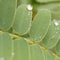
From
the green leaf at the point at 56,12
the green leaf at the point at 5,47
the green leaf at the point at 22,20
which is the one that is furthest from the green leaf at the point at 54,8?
the green leaf at the point at 5,47

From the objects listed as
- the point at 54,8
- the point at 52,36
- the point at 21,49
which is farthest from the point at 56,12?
the point at 21,49

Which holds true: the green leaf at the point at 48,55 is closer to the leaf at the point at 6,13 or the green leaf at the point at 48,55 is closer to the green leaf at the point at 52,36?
Result: the green leaf at the point at 52,36

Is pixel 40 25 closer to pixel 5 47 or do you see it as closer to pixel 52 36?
→ pixel 52 36

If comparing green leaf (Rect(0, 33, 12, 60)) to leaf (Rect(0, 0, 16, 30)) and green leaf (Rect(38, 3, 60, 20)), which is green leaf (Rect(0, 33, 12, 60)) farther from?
green leaf (Rect(38, 3, 60, 20))

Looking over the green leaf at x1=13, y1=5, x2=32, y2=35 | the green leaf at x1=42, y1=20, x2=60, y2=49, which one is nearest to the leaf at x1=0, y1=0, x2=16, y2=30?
the green leaf at x1=13, y1=5, x2=32, y2=35

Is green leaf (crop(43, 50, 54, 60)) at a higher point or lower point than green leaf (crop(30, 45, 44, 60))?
lower

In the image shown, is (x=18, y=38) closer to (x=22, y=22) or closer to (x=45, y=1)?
(x=22, y=22)

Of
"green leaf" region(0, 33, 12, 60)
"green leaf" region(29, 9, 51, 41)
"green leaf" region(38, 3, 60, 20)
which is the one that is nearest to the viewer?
"green leaf" region(0, 33, 12, 60)
